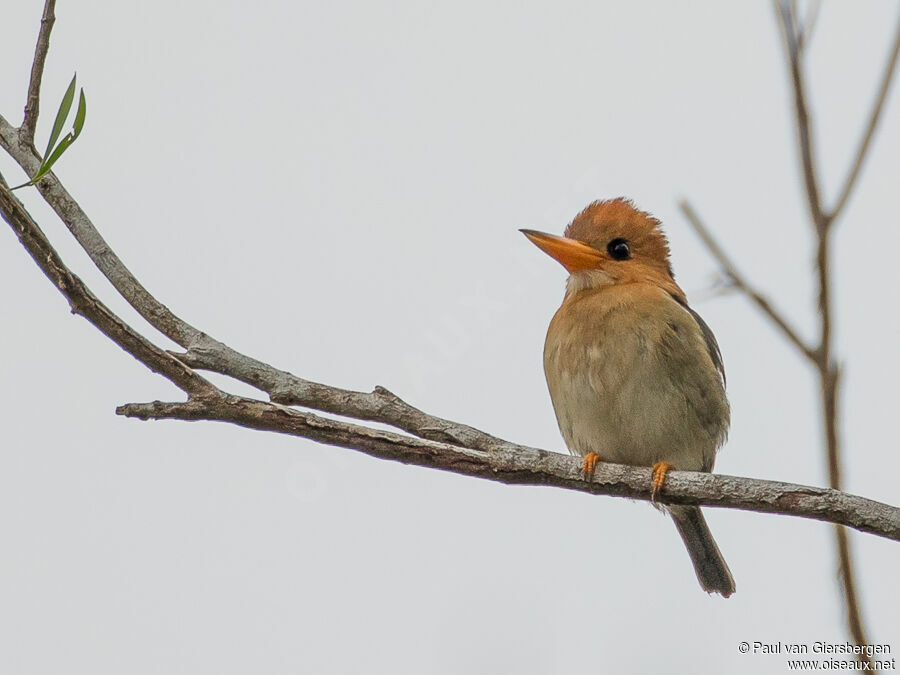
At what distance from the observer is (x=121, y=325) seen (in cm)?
324

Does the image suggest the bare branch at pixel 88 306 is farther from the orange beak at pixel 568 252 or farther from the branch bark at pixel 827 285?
the orange beak at pixel 568 252

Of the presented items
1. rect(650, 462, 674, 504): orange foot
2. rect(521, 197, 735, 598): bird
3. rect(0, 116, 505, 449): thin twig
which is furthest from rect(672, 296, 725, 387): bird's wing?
rect(0, 116, 505, 449): thin twig

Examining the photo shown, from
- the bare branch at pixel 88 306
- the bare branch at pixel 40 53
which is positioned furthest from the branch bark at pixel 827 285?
the bare branch at pixel 40 53

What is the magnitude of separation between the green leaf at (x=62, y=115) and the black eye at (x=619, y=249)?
9.59 ft

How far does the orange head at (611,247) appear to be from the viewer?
5117 millimetres

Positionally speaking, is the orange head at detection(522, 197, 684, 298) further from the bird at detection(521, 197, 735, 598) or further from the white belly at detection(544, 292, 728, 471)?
the white belly at detection(544, 292, 728, 471)

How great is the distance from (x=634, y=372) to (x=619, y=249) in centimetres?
90

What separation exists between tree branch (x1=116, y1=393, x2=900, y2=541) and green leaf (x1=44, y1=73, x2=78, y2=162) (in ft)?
2.75

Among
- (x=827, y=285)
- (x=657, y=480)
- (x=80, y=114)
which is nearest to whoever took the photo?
(x=827, y=285)

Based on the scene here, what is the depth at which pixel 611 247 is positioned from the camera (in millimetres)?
5309

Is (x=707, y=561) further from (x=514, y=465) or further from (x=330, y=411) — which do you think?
(x=330, y=411)

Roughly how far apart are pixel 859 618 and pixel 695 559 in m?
3.07

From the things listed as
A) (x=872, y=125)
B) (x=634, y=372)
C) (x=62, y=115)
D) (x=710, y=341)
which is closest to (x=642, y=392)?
(x=634, y=372)

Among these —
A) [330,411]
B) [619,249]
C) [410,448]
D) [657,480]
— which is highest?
[619,249]
